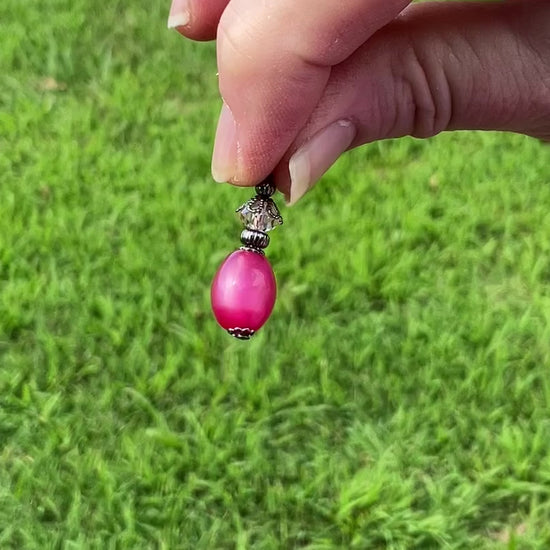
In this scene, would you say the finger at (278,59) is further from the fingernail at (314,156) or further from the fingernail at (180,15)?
the fingernail at (180,15)

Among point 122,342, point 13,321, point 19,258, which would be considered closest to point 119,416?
point 122,342

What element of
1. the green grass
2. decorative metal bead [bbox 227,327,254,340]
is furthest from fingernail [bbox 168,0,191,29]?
the green grass

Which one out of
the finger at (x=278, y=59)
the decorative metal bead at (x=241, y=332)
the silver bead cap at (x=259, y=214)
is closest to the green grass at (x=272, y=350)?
Answer: the decorative metal bead at (x=241, y=332)

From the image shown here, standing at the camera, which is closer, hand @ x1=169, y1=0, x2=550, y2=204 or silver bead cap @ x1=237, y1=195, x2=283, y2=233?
hand @ x1=169, y1=0, x2=550, y2=204

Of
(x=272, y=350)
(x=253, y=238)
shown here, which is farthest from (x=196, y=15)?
(x=272, y=350)

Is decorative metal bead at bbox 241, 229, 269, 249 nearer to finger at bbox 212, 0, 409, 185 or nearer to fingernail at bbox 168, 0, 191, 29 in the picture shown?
finger at bbox 212, 0, 409, 185

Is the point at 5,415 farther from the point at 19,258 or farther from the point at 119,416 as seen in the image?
A: the point at 19,258
